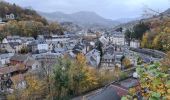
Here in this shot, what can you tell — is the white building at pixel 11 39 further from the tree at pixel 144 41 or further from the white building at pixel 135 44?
the tree at pixel 144 41

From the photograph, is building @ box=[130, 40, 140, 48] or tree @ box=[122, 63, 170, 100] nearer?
tree @ box=[122, 63, 170, 100]

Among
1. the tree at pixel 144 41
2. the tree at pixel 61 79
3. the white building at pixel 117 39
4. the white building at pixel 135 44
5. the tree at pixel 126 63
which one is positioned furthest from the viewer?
the white building at pixel 117 39

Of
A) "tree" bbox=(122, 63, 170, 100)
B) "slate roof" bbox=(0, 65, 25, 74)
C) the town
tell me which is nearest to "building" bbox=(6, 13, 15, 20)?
the town

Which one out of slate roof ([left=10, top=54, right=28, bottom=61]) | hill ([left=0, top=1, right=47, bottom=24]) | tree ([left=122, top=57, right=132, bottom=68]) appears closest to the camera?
slate roof ([left=10, top=54, right=28, bottom=61])

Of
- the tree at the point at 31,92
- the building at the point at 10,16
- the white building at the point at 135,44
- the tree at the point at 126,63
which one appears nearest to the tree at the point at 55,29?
the building at the point at 10,16

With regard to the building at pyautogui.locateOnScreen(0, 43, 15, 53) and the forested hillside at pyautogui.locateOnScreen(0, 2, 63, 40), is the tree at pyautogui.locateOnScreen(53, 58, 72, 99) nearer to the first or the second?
the building at pyautogui.locateOnScreen(0, 43, 15, 53)

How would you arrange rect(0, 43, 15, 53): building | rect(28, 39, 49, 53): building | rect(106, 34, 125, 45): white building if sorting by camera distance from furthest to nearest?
rect(106, 34, 125, 45): white building
rect(28, 39, 49, 53): building
rect(0, 43, 15, 53): building

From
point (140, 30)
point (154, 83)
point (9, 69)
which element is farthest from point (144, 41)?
point (154, 83)

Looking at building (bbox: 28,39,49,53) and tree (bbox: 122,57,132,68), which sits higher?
building (bbox: 28,39,49,53)

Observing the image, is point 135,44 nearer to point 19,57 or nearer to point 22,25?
point 22,25

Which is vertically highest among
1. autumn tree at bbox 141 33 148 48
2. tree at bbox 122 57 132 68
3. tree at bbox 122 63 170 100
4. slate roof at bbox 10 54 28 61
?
tree at bbox 122 63 170 100

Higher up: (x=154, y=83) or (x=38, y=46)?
(x=154, y=83)

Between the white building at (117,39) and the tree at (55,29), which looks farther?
the tree at (55,29)

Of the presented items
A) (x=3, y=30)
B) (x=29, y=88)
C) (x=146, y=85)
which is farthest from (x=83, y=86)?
(x=3, y=30)
